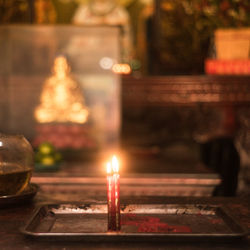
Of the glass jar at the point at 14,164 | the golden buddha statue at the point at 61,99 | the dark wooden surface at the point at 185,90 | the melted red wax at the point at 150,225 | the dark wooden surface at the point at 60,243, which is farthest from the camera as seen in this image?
the dark wooden surface at the point at 185,90

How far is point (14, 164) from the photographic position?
140cm

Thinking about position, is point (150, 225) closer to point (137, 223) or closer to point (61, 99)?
point (137, 223)

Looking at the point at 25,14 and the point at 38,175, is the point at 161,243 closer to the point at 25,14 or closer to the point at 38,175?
the point at 38,175

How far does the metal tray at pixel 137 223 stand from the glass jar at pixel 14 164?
0.51ft

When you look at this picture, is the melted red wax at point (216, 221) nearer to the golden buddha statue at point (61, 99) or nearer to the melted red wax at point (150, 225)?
the melted red wax at point (150, 225)

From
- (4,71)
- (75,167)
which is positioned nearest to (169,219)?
(75,167)

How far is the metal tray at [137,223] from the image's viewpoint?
1025 mm

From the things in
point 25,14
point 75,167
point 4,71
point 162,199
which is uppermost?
point 25,14

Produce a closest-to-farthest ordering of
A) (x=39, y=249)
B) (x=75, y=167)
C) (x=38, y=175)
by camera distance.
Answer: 1. (x=39, y=249)
2. (x=38, y=175)
3. (x=75, y=167)

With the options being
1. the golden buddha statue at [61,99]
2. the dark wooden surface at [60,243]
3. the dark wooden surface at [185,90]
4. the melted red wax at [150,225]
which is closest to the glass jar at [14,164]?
the dark wooden surface at [60,243]

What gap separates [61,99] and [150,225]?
2.65 m

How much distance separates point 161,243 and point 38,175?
66.8 inches

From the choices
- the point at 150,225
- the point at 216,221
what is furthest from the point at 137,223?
the point at 216,221

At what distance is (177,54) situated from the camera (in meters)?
4.18
